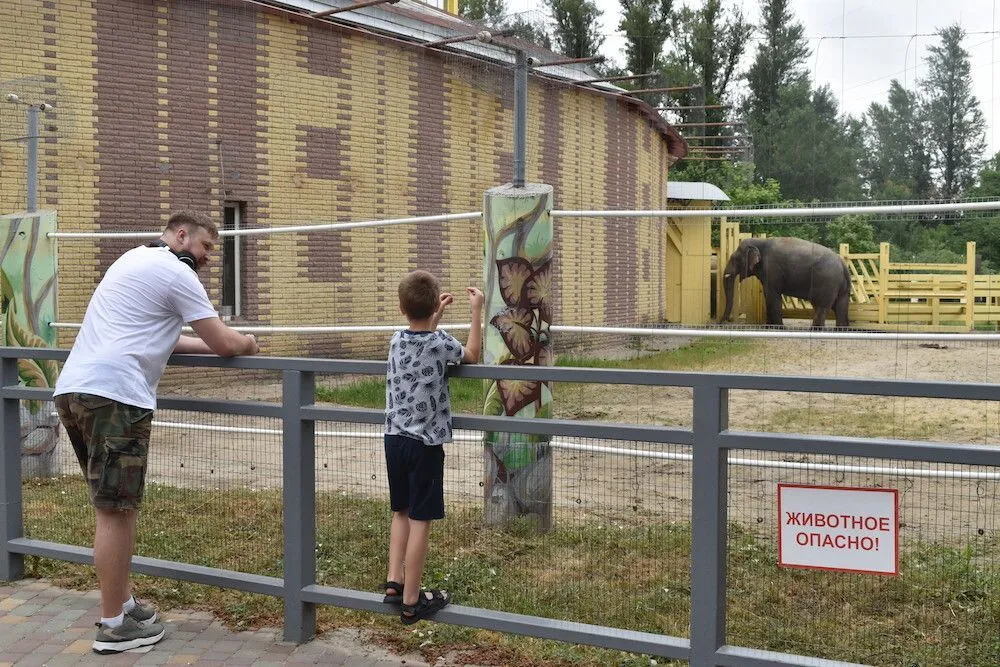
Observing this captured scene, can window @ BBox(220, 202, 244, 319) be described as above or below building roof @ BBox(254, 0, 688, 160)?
below

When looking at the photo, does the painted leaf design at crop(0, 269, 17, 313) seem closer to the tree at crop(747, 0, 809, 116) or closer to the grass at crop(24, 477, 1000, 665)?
the grass at crop(24, 477, 1000, 665)

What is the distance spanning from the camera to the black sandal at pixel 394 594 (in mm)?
4234

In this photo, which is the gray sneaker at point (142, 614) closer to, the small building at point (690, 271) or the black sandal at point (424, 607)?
the black sandal at point (424, 607)

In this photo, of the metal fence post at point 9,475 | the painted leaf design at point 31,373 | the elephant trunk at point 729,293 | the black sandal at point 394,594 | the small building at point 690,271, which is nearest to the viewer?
the black sandal at point 394,594

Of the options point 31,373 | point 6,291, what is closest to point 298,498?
point 31,373

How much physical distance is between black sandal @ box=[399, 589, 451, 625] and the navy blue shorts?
0.33m

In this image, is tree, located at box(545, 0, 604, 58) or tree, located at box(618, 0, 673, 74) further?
tree, located at box(618, 0, 673, 74)

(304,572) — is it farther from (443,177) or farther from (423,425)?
(443,177)

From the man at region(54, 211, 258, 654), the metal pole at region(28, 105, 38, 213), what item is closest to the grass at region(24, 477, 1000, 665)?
the man at region(54, 211, 258, 654)

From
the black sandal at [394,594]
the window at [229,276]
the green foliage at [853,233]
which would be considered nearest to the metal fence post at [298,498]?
the black sandal at [394,594]

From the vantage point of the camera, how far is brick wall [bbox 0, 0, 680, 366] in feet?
41.1

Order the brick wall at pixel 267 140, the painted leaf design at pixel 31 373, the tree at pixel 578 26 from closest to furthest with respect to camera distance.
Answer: the painted leaf design at pixel 31 373
the brick wall at pixel 267 140
the tree at pixel 578 26

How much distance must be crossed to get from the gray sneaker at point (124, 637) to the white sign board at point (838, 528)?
2658 mm

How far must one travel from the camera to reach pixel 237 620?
4895 millimetres
